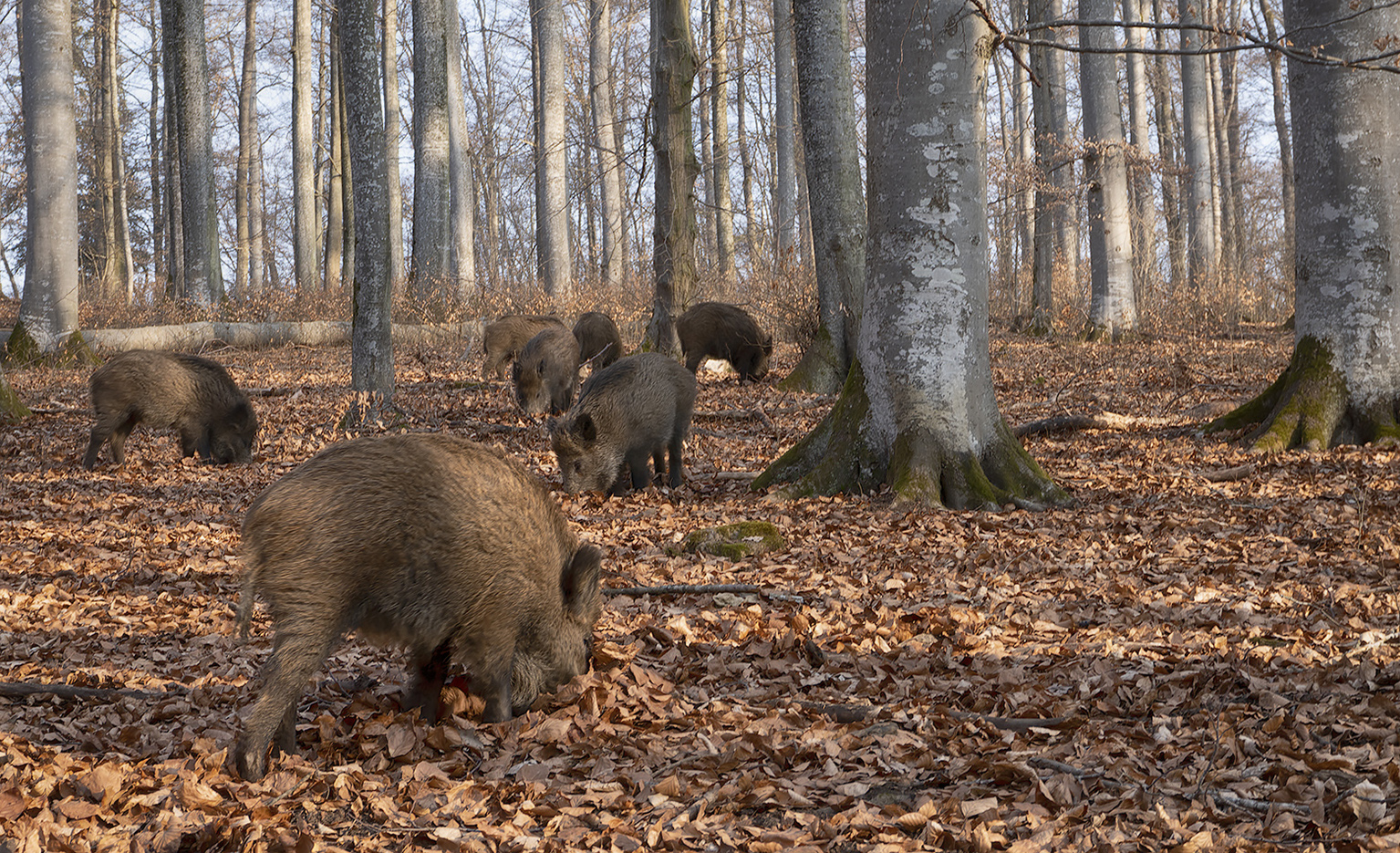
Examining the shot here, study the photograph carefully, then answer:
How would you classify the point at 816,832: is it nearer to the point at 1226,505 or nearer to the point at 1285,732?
the point at 1285,732

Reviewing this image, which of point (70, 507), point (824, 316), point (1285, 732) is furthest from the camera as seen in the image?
point (824, 316)

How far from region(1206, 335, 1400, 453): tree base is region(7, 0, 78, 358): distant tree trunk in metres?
17.3

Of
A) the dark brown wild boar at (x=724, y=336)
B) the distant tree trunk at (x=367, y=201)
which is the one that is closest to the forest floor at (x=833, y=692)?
the distant tree trunk at (x=367, y=201)

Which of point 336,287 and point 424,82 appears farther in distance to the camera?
point 336,287

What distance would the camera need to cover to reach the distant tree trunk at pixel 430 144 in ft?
80.3

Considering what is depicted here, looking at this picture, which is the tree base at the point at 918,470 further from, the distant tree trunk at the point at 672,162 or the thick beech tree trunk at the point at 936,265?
the distant tree trunk at the point at 672,162

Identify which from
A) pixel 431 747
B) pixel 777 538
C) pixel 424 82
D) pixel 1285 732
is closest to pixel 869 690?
pixel 1285 732

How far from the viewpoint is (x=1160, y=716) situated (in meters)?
4.02

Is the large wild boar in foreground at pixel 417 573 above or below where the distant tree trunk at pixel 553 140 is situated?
below

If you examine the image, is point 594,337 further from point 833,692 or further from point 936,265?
point 833,692

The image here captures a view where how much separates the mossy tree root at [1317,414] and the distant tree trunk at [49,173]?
17282 mm

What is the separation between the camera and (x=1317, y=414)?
28.6ft

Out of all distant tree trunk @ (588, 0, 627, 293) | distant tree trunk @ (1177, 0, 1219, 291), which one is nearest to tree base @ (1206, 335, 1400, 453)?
distant tree trunk @ (1177, 0, 1219, 291)

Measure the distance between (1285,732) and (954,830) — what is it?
143 cm
